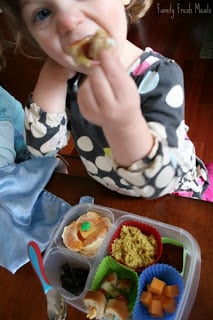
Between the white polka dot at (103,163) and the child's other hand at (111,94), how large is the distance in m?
0.29

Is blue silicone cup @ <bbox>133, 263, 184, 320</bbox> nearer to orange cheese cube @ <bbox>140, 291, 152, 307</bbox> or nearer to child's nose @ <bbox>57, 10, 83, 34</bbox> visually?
orange cheese cube @ <bbox>140, 291, 152, 307</bbox>

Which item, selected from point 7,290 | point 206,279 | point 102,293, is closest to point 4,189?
point 7,290

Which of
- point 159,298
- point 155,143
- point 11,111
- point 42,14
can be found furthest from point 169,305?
point 11,111

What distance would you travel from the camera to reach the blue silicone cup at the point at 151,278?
584 mm

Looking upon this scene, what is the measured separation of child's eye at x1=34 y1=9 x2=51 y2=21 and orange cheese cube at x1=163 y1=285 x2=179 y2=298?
461 millimetres

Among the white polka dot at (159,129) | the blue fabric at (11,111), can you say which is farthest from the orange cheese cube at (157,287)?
the blue fabric at (11,111)

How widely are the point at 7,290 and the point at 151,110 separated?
15.7 inches

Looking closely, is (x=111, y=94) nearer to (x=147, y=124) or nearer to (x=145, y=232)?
(x=147, y=124)

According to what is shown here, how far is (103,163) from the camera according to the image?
772mm

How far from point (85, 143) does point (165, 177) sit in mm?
260

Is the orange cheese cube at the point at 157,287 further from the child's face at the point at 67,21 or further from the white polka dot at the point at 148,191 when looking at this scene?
the child's face at the point at 67,21

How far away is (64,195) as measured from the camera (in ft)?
2.52

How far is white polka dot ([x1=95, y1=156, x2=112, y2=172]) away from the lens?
30.1 inches

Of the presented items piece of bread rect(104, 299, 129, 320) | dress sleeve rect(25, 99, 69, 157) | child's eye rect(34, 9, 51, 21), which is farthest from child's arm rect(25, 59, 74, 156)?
piece of bread rect(104, 299, 129, 320)
